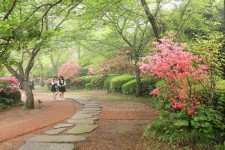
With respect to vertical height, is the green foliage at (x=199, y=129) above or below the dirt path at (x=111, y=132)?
above

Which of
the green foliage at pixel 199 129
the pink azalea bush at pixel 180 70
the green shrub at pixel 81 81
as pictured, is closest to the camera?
the green foliage at pixel 199 129

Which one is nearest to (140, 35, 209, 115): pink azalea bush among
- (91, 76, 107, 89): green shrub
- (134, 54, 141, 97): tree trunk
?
(134, 54, 141, 97): tree trunk

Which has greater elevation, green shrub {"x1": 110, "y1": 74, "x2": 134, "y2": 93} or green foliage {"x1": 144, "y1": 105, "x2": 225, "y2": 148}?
green shrub {"x1": 110, "y1": 74, "x2": 134, "y2": 93}

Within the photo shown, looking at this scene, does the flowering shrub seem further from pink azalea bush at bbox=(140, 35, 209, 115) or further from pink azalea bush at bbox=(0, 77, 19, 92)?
pink azalea bush at bbox=(0, 77, 19, 92)

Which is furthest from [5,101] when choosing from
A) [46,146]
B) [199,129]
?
[199,129]

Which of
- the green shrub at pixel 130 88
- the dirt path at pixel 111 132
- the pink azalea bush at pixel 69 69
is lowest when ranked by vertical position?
the dirt path at pixel 111 132

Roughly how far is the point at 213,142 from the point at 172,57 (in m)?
2.06

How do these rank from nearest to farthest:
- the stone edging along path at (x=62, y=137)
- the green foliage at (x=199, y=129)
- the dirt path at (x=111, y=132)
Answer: the green foliage at (x=199, y=129) → the stone edging along path at (x=62, y=137) → the dirt path at (x=111, y=132)

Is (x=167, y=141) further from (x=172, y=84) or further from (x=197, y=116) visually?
(x=172, y=84)

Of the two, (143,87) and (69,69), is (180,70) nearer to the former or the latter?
(143,87)

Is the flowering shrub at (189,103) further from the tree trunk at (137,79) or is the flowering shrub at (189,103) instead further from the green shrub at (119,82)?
the green shrub at (119,82)

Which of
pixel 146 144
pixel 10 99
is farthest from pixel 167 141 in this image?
pixel 10 99

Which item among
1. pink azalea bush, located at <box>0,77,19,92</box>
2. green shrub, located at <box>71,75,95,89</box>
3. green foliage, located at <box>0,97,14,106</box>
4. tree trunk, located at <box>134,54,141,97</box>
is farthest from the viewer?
green shrub, located at <box>71,75,95,89</box>

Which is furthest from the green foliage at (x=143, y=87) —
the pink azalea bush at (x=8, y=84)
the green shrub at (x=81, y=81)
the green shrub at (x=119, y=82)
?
the green shrub at (x=81, y=81)
